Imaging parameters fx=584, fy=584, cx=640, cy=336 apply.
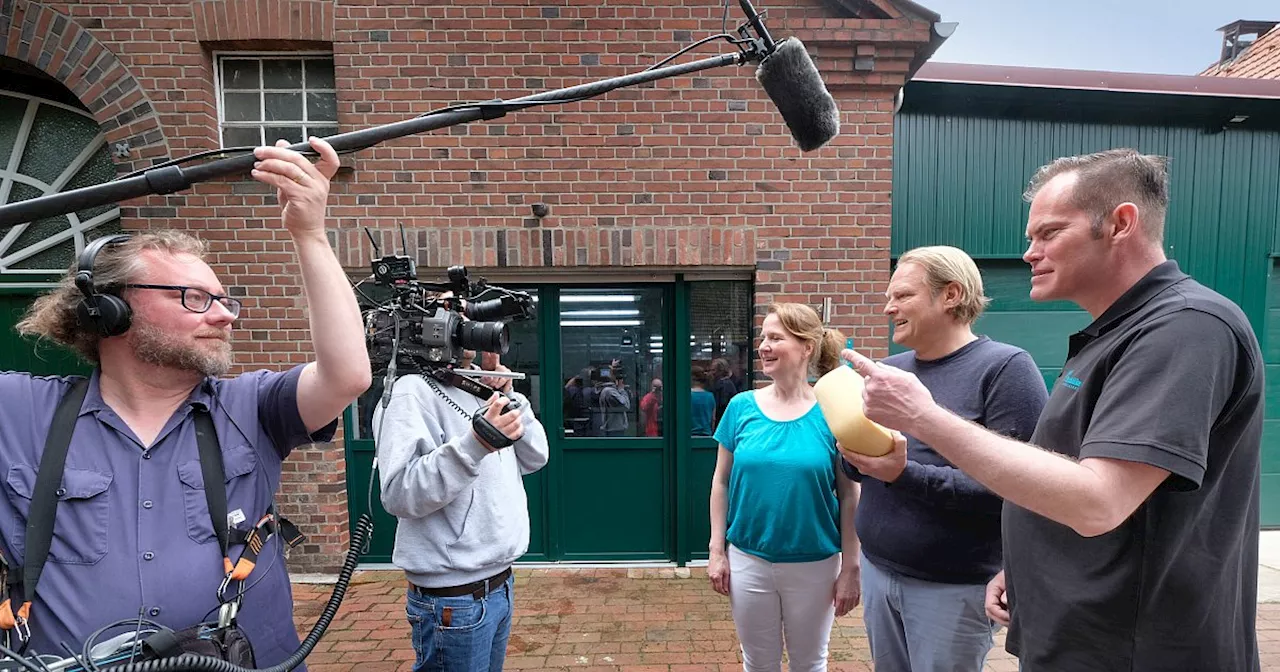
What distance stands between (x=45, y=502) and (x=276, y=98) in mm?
3566

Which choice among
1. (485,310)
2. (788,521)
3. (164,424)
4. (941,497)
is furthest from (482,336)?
(941,497)

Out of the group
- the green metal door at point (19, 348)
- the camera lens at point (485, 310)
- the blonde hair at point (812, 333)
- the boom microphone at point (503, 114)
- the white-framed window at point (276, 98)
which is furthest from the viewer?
the green metal door at point (19, 348)

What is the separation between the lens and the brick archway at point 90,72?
11.9 feet

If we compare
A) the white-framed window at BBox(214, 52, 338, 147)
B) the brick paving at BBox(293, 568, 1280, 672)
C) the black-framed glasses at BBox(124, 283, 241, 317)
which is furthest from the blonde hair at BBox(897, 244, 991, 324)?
the white-framed window at BBox(214, 52, 338, 147)

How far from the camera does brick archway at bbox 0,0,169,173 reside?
3617 millimetres

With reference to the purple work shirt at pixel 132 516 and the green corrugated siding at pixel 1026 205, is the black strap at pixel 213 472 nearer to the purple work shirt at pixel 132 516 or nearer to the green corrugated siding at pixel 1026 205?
the purple work shirt at pixel 132 516

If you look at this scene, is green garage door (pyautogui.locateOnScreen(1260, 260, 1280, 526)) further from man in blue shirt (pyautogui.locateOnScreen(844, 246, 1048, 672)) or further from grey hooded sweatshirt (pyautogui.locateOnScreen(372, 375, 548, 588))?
grey hooded sweatshirt (pyautogui.locateOnScreen(372, 375, 548, 588))

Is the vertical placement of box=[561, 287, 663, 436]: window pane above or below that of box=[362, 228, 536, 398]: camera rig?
below

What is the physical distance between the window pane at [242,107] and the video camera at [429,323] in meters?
2.95

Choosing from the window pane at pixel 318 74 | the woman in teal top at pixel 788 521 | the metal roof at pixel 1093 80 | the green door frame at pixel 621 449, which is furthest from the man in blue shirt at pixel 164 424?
the metal roof at pixel 1093 80

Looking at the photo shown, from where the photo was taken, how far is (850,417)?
1.77 m

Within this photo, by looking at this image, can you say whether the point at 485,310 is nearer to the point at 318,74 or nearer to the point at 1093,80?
the point at 318,74

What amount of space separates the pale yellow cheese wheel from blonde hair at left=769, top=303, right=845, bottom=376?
496 millimetres

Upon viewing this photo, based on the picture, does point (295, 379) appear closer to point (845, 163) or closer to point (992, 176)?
point (845, 163)
